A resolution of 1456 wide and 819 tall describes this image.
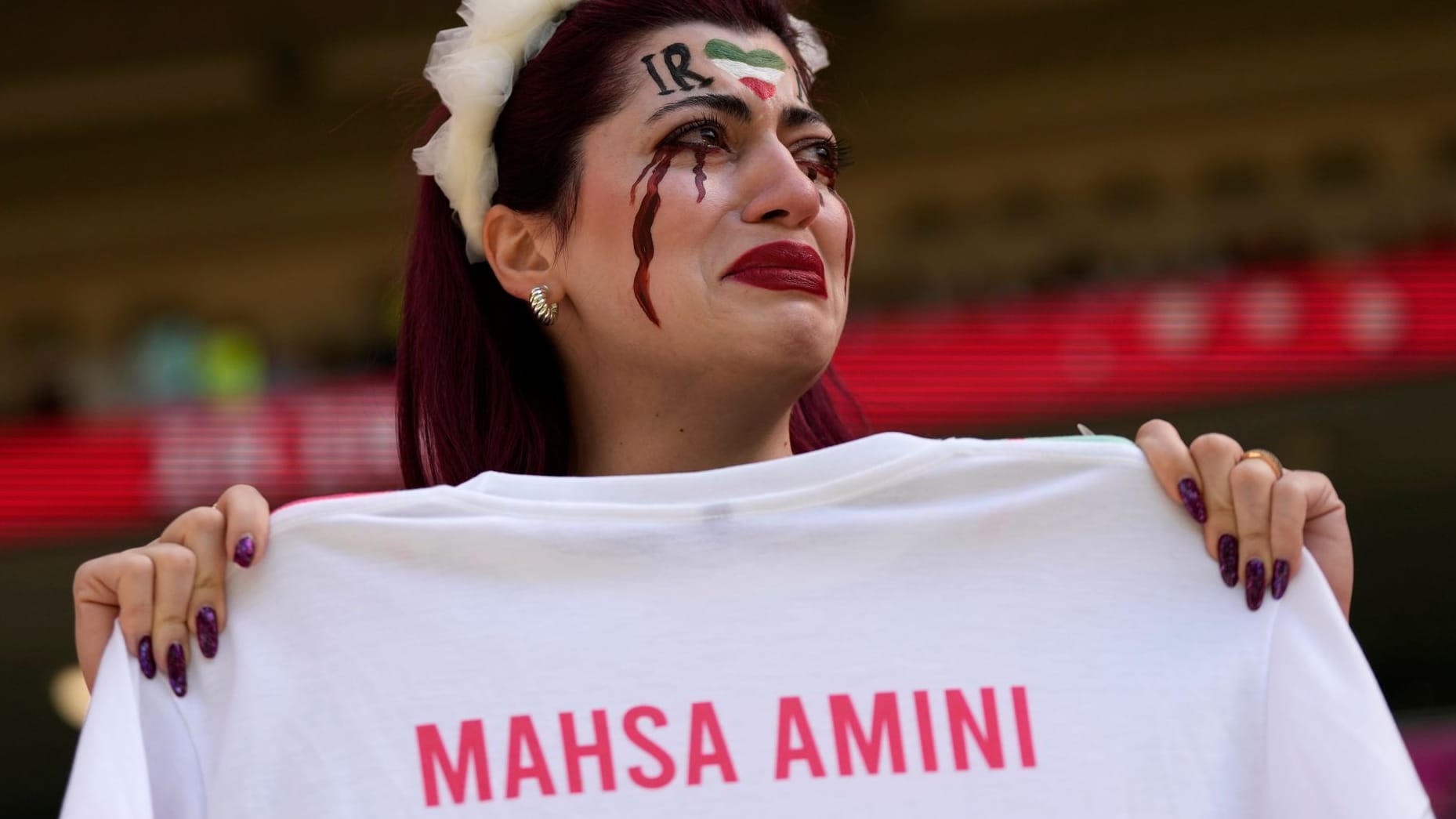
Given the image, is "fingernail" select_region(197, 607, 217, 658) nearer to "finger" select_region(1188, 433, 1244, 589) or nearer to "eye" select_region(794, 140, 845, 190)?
"eye" select_region(794, 140, 845, 190)

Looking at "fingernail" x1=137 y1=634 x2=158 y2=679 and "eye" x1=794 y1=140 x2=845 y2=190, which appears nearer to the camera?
"fingernail" x1=137 y1=634 x2=158 y2=679

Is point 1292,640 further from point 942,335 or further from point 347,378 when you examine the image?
point 347,378

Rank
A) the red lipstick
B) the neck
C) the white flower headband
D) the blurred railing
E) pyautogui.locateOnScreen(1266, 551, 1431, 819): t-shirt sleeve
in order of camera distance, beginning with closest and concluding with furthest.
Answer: pyautogui.locateOnScreen(1266, 551, 1431, 819): t-shirt sleeve
the red lipstick
the neck
the white flower headband
the blurred railing

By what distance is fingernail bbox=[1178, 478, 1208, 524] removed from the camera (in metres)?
1.67

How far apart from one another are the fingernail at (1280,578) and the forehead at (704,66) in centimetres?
71

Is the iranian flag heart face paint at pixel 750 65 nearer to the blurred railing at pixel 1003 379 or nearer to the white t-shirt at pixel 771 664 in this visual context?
the white t-shirt at pixel 771 664

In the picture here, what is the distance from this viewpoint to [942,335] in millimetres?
9422

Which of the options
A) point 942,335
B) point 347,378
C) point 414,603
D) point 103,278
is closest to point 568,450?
point 414,603

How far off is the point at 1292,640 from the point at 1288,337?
7.69 meters

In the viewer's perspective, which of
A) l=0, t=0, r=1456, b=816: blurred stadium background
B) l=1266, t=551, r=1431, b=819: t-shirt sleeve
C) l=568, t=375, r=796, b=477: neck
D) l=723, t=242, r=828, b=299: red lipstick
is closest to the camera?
l=1266, t=551, r=1431, b=819: t-shirt sleeve

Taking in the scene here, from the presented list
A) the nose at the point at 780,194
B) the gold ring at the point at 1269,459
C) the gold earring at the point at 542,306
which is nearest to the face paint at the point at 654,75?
the nose at the point at 780,194

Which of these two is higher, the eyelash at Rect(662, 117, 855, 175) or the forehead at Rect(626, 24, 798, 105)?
the forehead at Rect(626, 24, 798, 105)

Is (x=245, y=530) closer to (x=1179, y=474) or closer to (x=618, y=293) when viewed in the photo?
(x=618, y=293)

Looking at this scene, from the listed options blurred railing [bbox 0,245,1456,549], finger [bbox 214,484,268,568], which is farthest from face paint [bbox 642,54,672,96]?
blurred railing [bbox 0,245,1456,549]
